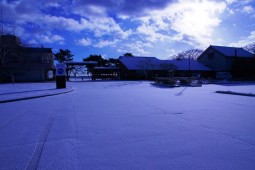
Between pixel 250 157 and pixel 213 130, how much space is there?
1617mm

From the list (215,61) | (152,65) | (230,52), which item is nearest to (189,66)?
(215,61)

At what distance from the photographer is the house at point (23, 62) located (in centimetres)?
3353

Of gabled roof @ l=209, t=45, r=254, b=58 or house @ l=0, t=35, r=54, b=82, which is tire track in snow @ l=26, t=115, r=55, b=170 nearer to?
house @ l=0, t=35, r=54, b=82

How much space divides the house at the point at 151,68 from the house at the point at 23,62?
1686 cm

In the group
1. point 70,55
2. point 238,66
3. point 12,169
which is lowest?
point 12,169

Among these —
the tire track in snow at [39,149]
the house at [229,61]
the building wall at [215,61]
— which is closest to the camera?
the tire track in snow at [39,149]

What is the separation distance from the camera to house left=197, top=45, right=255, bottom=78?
148ft

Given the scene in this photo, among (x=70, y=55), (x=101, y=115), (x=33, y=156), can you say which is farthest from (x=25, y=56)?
(x=33, y=156)

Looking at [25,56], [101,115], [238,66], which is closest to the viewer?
[101,115]

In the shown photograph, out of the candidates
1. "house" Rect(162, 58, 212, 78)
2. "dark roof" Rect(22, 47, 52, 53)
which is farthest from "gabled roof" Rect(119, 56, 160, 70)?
"dark roof" Rect(22, 47, 52, 53)

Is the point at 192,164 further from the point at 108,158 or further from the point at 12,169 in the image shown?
the point at 12,169

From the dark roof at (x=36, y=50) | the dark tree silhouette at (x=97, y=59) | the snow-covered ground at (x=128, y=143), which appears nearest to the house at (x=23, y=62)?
the dark roof at (x=36, y=50)

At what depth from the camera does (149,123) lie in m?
5.73

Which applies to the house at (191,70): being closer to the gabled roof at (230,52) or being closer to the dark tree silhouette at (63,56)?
the gabled roof at (230,52)
